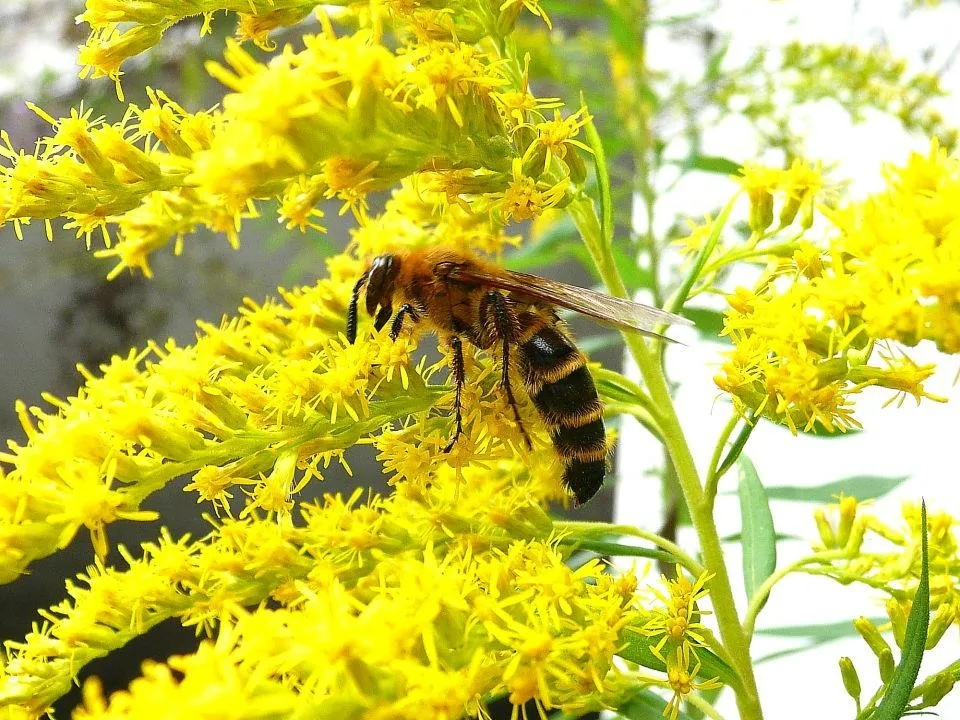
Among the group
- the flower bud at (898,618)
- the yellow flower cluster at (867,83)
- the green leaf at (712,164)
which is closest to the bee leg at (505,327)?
the flower bud at (898,618)

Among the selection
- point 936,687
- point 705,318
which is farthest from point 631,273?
point 936,687

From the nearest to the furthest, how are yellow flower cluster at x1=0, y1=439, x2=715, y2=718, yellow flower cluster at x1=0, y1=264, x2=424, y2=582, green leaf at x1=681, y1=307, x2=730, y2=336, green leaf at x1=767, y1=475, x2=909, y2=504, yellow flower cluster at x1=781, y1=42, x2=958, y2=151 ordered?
yellow flower cluster at x1=0, y1=439, x2=715, y2=718 < yellow flower cluster at x1=0, y1=264, x2=424, y2=582 < green leaf at x1=767, y1=475, x2=909, y2=504 < green leaf at x1=681, y1=307, x2=730, y2=336 < yellow flower cluster at x1=781, y1=42, x2=958, y2=151

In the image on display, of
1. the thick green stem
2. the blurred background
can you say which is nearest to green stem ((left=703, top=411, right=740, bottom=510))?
the thick green stem

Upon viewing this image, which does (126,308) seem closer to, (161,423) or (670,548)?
(161,423)

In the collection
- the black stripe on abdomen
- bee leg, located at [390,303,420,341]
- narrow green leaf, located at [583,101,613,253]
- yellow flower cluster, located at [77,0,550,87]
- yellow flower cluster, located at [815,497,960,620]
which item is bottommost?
yellow flower cluster, located at [815,497,960,620]

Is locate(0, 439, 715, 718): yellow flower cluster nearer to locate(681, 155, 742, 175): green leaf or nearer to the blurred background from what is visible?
locate(681, 155, 742, 175): green leaf

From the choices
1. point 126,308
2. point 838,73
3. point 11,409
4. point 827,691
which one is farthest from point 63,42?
point 827,691
